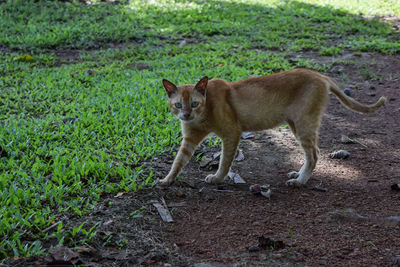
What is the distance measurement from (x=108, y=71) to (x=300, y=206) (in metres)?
5.59

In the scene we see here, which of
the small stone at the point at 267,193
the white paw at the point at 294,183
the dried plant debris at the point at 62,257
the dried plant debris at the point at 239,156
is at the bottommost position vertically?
the dried plant debris at the point at 239,156

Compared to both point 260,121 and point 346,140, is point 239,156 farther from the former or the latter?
point 346,140

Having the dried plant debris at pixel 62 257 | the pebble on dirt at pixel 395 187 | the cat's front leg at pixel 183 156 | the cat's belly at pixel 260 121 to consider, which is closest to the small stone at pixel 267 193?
the cat's belly at pixel 260 121

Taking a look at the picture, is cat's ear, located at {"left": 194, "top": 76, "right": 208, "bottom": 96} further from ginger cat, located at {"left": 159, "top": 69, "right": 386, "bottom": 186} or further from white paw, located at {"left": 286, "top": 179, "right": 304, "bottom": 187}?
white paw, located at {"left": 286, "top": 179, "right": 304, "bottom": 187}

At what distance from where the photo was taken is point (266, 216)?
3834 millimetres

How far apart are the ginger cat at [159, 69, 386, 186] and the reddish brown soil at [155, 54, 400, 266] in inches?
12.3

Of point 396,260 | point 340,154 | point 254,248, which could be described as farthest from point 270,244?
point 340,154

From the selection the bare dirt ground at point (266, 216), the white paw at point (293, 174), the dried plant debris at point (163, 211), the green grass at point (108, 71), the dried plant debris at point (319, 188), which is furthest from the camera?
the white paw at point (293, 174)

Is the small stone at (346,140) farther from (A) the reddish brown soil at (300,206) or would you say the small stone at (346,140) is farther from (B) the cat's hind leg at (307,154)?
(B) the cat's hind leg at (307,154)

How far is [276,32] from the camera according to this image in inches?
449

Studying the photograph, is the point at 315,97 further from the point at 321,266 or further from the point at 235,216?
the point at 321,266

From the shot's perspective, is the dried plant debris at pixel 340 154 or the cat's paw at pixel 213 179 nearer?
the cat's paw at pixel 213 179

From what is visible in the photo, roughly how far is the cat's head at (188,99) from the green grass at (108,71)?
802 millimetres

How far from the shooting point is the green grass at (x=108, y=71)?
13.4 feet
